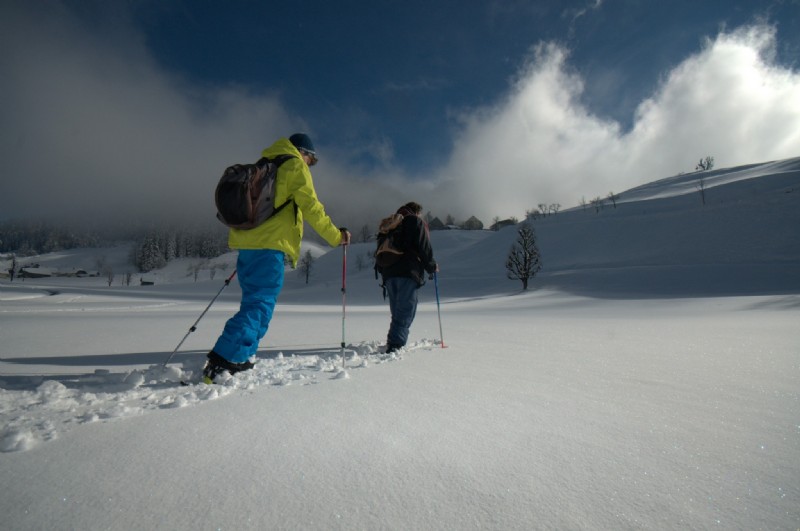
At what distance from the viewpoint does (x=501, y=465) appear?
1.29 metres

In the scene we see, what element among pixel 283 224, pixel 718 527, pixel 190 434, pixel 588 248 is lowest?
pixel 718 527

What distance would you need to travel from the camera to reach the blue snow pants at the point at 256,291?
2795 mm

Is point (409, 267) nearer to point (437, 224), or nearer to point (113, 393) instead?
point (113, 393)

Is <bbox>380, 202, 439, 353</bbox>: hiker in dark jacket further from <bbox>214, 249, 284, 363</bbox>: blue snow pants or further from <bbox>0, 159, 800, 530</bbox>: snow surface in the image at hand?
<bbox>214, 249, 284, 363</bbox>: blue snow pants

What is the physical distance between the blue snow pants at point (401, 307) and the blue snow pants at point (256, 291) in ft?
5.15

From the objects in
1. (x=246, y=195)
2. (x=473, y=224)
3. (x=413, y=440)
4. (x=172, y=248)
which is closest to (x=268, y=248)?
(x=246, y=195)

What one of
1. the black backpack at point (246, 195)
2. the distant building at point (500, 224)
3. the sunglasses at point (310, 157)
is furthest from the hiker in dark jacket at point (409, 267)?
the distant building at point (500, 224)

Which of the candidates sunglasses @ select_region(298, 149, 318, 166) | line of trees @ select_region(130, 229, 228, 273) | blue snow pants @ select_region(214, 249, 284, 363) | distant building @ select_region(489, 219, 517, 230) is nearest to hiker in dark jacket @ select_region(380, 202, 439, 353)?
sunglasses @ select_region(298, 149, 318, 166)

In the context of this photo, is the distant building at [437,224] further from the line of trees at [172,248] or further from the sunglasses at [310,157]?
the sunglasses at [310,157]

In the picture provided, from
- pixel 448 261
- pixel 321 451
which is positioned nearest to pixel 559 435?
pixel 321 451

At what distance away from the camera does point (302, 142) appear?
11.3 ft

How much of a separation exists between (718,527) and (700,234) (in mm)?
43609

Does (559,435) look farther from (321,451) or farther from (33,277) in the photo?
(33,277)

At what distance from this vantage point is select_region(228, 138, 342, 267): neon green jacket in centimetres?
297
